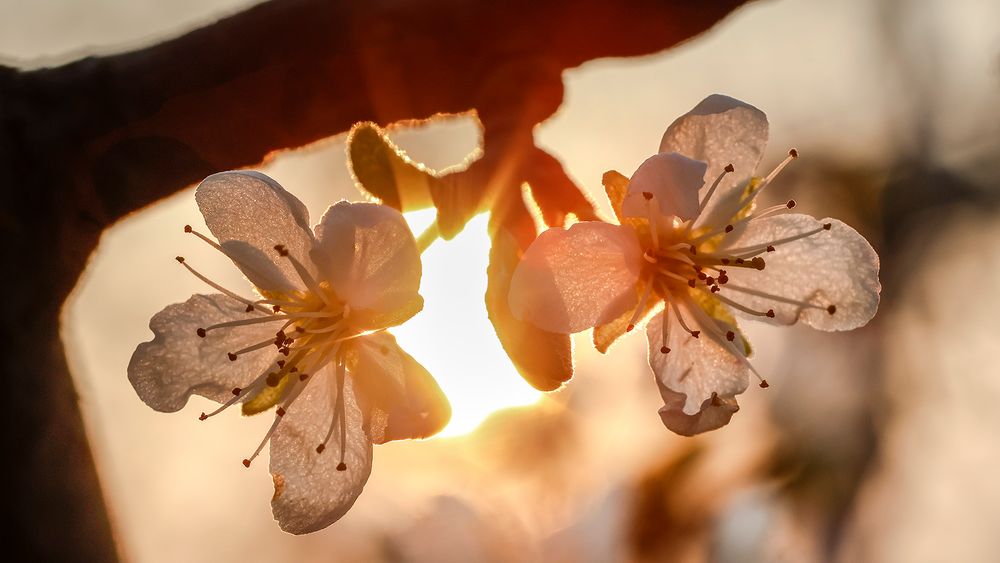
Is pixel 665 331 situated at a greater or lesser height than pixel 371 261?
lesser

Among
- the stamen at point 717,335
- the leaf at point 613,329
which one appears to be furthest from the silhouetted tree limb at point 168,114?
the stamen at point 717,335

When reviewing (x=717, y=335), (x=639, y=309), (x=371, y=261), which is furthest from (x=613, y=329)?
(x=371, y=261)

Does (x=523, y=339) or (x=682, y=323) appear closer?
(x=523, y=339)

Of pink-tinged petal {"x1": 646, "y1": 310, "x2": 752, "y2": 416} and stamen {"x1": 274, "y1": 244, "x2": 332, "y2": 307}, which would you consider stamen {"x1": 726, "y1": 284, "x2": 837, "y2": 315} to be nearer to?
pink-tinged petal {"x1": 646, "y1": 310, "x2": 752, "y2": 416}

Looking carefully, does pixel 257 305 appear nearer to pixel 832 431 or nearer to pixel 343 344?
pixel 343 344

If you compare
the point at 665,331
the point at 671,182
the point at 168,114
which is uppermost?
the point at 168,114

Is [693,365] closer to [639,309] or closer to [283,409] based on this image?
[639,309]

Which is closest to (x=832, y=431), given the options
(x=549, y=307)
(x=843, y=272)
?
(x=843, y=272)
